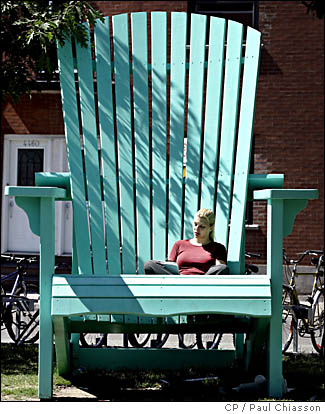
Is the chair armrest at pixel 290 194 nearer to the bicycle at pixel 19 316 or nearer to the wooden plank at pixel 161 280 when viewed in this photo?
the wooden plank at pixel 161 280

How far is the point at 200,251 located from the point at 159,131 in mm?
857

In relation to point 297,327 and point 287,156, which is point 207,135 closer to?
point 297,327

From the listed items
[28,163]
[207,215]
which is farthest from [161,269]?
[28,163]

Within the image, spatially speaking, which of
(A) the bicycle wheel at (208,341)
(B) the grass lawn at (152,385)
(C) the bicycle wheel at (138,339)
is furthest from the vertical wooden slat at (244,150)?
(C) the bicycle wheel at (138,339)

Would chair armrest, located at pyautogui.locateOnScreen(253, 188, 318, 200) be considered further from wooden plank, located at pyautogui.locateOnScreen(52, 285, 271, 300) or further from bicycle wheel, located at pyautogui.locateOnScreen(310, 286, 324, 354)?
bicycle wheel, located at pyautogui.locateOnScreen(310, 286, 324, 354)

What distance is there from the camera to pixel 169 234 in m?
5.16

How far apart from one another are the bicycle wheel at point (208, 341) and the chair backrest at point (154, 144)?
1.52 m

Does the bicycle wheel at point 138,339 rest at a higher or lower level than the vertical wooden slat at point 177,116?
lower

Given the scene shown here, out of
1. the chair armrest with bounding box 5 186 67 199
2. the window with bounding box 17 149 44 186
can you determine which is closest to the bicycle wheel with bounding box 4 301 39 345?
the chair armrest with bounding box 5 186 67 199

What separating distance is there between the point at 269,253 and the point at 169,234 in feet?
3.10

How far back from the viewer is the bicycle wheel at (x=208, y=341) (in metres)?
6.41

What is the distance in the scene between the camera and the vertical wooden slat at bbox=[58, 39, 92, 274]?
498cm

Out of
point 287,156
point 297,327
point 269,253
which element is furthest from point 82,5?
point 287,156

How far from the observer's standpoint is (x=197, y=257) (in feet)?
16.4
